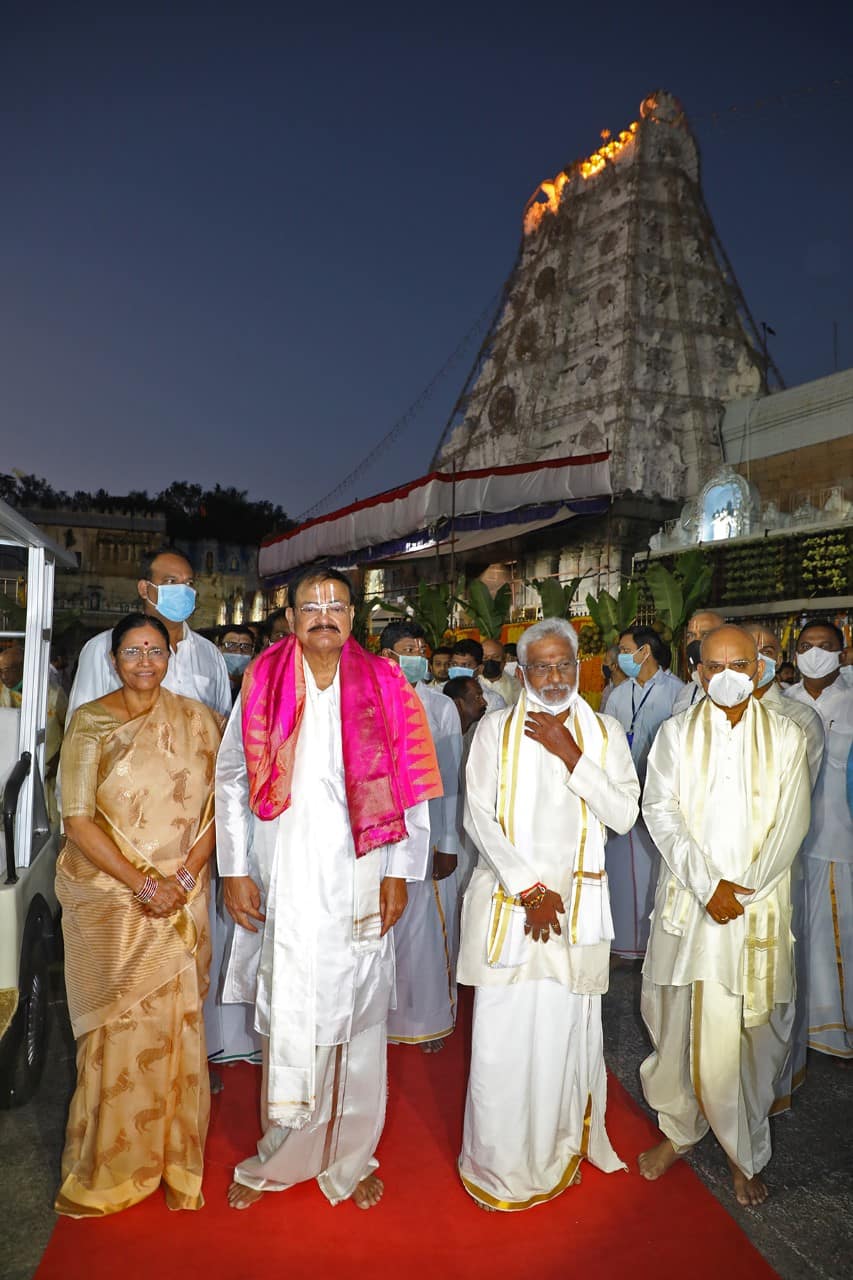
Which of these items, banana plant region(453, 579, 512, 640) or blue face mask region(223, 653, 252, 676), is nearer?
blue face mask region(223, 653, 252, 676)

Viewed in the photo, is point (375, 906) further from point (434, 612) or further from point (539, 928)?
point (434, 612)

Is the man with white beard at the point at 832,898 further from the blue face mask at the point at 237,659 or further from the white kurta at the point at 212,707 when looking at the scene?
the blue face mask at the point at 237,659

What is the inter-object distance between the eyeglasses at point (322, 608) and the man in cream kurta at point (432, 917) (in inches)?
49.7

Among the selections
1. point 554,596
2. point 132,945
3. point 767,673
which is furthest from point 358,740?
point 554,596

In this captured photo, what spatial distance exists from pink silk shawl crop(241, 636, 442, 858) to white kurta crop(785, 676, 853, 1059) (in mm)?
2077

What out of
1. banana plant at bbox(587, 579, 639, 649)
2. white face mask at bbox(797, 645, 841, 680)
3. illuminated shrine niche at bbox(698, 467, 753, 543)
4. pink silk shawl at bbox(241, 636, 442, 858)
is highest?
illuminated shrine niche at bbox(698, 467, 753, 543)

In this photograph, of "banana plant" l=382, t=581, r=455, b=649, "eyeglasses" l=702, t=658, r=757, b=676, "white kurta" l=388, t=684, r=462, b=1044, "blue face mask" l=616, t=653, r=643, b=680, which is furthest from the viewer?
"banana plant" l=382, t=581, r=455, b=649

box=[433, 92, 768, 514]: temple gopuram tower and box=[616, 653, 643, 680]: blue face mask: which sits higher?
box=[433, 92, 768, 514]: temple gopuram tower

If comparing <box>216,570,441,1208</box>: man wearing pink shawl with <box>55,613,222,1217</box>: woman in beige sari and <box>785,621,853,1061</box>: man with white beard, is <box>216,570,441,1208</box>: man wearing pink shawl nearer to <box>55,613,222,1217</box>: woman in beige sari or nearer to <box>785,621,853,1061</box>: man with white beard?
<box>55,613,222,1217</box>: woman in beige sari

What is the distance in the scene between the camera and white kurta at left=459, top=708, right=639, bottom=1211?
2898 mm

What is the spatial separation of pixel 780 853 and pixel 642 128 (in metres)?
27.0

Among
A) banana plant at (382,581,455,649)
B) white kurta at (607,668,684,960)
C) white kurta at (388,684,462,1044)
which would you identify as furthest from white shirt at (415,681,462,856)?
banana plant at (382,581,455,649)

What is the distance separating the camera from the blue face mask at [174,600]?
12.1 ft

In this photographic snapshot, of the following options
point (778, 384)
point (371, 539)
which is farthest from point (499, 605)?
point (778, 384)
